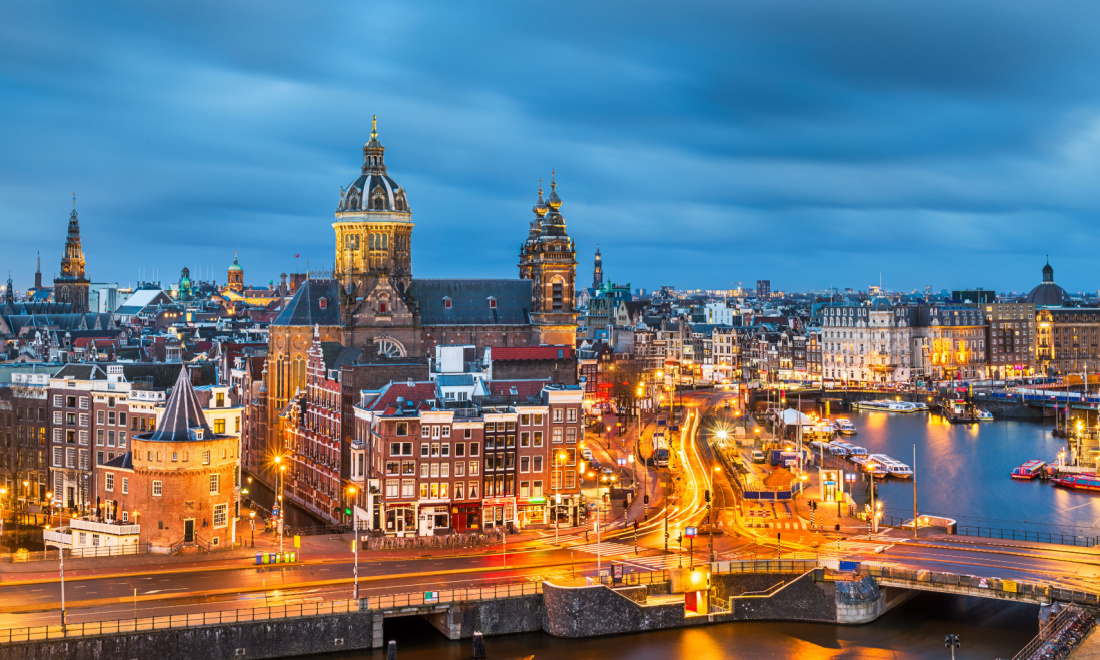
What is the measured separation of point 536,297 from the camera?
131875mm

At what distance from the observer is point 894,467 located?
133750 mm

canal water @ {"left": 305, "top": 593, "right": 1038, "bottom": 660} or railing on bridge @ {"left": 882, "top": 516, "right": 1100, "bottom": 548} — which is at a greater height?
railing on bridge @ {"left": 882, "top": 516, "right": 1100, "bottom": 548}

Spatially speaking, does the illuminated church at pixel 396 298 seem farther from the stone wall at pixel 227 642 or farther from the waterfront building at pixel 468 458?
the stone wall at pixel 227 642

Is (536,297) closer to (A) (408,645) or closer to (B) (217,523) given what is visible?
(B) (217,523)

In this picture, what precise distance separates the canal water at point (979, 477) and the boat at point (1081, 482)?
1.09 metres

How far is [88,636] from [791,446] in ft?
331

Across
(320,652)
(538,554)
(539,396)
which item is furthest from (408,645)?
(539,396)

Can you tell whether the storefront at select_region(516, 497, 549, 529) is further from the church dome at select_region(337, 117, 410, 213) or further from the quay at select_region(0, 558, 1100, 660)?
the church dome at select_region(337, 117, 410, 213)

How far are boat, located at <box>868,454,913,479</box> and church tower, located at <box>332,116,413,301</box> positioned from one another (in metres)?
55.9

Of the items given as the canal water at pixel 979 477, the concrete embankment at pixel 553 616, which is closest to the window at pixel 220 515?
the concrete embankment at pixel 553 616

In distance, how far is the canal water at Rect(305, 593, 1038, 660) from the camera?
67875 millimetres

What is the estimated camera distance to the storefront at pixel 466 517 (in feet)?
295

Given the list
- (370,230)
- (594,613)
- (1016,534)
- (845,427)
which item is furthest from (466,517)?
(845,427)

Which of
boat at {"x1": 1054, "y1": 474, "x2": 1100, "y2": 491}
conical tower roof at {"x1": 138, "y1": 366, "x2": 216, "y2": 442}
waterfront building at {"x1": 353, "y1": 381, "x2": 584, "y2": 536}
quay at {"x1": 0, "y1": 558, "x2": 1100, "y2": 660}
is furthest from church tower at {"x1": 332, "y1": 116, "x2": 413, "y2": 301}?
boat at {"x1": 1054, "y1": 474, "x2": 1100, "y2": 491}
